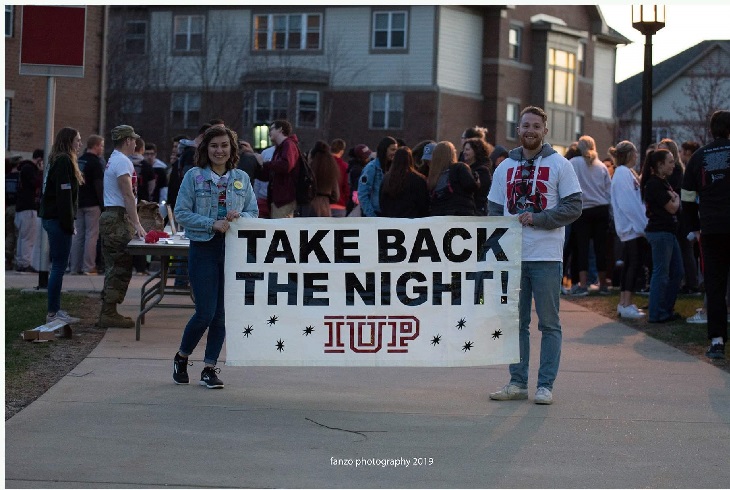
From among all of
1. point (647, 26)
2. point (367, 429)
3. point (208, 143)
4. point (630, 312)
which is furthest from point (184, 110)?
point (367, 429)

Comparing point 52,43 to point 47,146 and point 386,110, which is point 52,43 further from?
point 386,110

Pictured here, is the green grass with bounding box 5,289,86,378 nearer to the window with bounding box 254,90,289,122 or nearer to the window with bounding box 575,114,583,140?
the window with bounding box 254,90,289,122

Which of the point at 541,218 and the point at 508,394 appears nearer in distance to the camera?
the point at 541,218

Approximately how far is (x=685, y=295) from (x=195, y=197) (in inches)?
409

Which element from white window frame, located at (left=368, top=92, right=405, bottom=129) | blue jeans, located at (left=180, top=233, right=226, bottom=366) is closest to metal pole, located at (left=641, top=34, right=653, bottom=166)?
blue jeans, located at (left=180, top=233, right=226, bottom=366)

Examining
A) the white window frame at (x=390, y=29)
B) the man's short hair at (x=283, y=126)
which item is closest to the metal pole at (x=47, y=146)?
the man's short hair at (x=283, y=126)

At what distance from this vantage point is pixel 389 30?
5472cm

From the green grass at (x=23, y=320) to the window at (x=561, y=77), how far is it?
45.9 m

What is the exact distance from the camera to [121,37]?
5000cm

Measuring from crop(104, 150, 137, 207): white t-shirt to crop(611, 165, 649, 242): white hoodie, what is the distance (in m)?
5.99

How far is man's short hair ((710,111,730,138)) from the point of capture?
442 inches

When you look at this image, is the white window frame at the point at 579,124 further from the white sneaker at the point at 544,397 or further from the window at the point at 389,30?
the white sneaker at the point at 544,397

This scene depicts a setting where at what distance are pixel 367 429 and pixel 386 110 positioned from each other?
156 feet

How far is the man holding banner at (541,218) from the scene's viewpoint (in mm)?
8602
